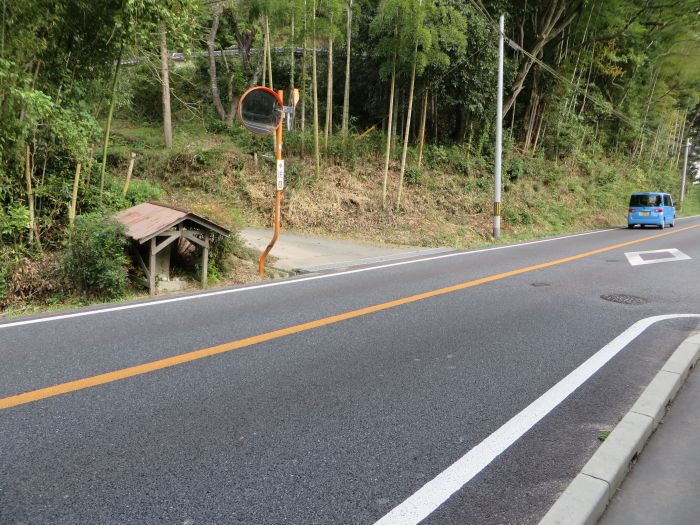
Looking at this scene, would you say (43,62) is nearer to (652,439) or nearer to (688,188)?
(652,439)

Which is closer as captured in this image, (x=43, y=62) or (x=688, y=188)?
(x=43, y=62)

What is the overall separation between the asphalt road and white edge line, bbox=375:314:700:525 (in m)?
0.05

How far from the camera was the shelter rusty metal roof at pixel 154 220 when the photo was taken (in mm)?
6537

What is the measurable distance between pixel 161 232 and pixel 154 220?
50 cm

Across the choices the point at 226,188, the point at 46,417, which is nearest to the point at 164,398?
the point at 46,417

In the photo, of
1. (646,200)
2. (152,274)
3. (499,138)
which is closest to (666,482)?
(152,274)

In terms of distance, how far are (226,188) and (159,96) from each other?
33.4 feet

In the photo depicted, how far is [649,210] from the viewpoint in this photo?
19891 mm

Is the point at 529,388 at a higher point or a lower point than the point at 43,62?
lower

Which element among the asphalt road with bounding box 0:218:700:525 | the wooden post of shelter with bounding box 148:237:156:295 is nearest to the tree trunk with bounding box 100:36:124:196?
the wooden post of shelter with bounding box 148:237:156:295

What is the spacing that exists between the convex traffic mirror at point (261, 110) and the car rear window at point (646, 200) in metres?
18.6

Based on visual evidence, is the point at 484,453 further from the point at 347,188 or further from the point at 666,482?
the point at 347,188

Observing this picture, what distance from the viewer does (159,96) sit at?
22.2m

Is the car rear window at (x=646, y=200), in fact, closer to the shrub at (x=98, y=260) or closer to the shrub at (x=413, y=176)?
the shrub at (x=413, y=176)
